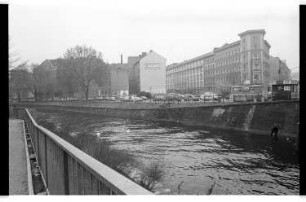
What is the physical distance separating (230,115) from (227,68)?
9.64 ft

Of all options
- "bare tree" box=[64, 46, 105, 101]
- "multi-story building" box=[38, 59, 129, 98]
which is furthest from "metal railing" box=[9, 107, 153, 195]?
"bare tree" box=[64, 46, 105, 101]

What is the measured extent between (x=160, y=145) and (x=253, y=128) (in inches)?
265

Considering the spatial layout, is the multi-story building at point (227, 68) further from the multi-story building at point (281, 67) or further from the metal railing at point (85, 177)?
the metal railing at point (85, 177)

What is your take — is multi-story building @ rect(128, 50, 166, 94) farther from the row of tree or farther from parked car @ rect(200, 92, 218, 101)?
the row of tree

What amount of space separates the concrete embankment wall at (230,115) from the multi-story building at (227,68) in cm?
156

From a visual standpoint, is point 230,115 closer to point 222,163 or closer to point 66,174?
point 222,163

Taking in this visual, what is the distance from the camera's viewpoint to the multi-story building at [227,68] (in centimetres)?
895

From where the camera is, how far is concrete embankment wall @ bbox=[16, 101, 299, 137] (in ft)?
47.1

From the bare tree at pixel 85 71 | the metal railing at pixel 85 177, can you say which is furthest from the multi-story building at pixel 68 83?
the metal railing at pixel 85 177

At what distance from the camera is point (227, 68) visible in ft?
55.7

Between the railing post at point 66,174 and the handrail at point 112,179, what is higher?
the handrail at point 112,179

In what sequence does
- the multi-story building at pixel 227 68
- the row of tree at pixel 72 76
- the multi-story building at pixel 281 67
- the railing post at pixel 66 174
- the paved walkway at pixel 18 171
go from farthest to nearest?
the row of tree at pixel 72 76 → the multi-story building at pixel 227 68 → the multi-story building at pixel 281 67 → the paved walkway at pixel 18 171 → the railing post at pixel 66 174
